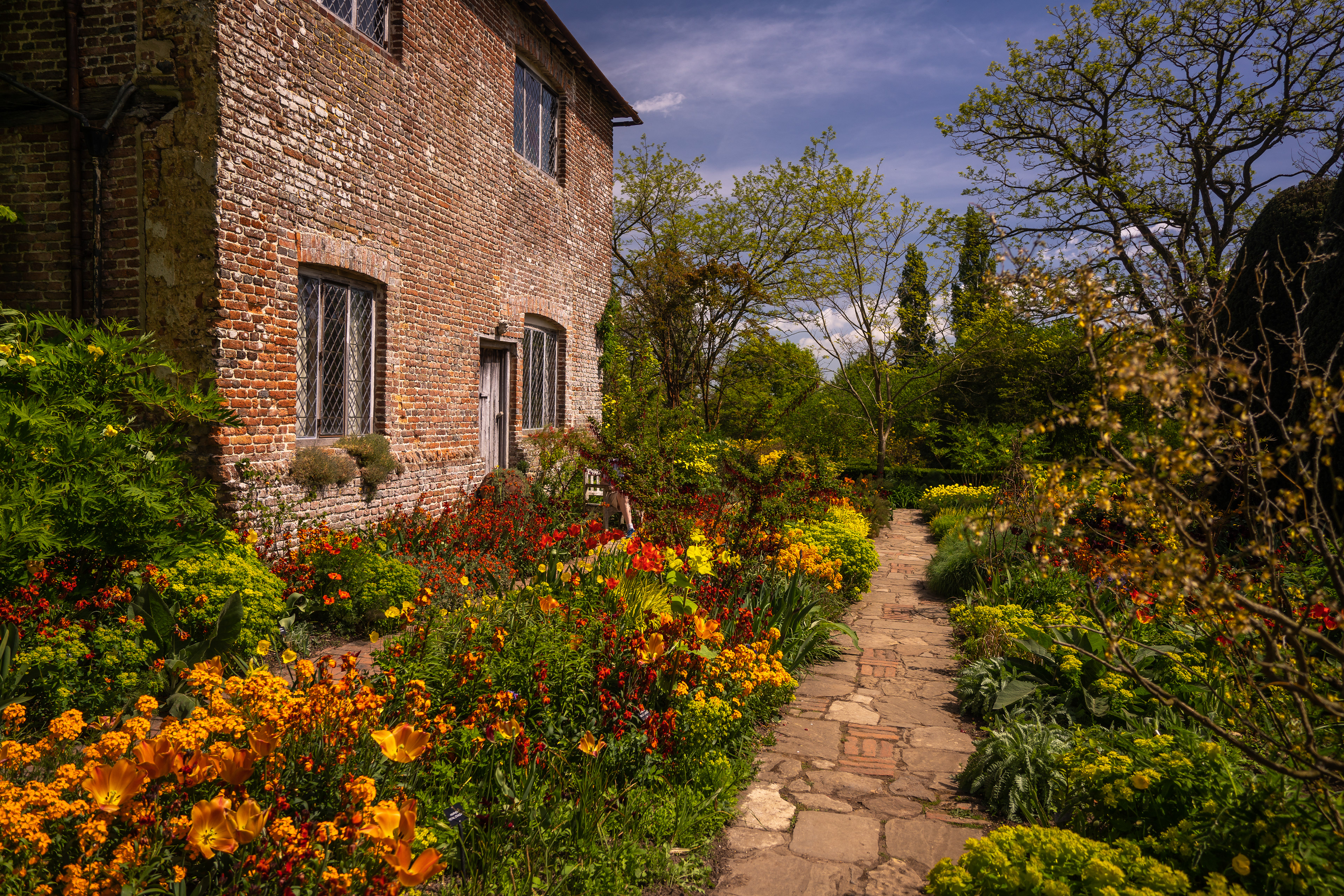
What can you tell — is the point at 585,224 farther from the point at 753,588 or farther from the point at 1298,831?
the point at 1298,831

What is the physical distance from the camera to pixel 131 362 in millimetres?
5055

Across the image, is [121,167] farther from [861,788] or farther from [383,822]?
[861,788]

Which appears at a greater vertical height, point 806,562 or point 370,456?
point 370,456

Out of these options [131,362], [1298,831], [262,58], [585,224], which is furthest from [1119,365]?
[585,224]

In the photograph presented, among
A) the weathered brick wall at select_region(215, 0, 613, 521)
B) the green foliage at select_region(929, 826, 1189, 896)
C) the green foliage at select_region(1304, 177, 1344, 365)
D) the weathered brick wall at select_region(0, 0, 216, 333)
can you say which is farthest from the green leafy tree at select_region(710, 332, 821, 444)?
the green foliage at select_region(929, 826, 1189, 896)

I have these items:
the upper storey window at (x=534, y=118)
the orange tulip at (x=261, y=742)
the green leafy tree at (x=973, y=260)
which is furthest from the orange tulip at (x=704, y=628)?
the green leafy tree at (x=973, y=260)

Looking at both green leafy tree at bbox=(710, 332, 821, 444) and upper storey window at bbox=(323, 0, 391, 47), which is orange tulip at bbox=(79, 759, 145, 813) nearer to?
upper storey window at bbox=(323, 0, 391, 47)

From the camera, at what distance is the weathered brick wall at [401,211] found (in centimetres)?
559

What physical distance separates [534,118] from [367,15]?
3.57m

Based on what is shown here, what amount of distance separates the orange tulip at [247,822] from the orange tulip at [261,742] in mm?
175

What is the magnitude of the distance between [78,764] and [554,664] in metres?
1.64

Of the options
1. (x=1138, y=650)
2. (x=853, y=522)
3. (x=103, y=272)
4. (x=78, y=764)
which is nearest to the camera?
(x=78, y=764)

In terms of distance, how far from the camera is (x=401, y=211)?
747cm

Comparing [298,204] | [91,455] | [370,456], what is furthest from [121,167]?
[370,456]
